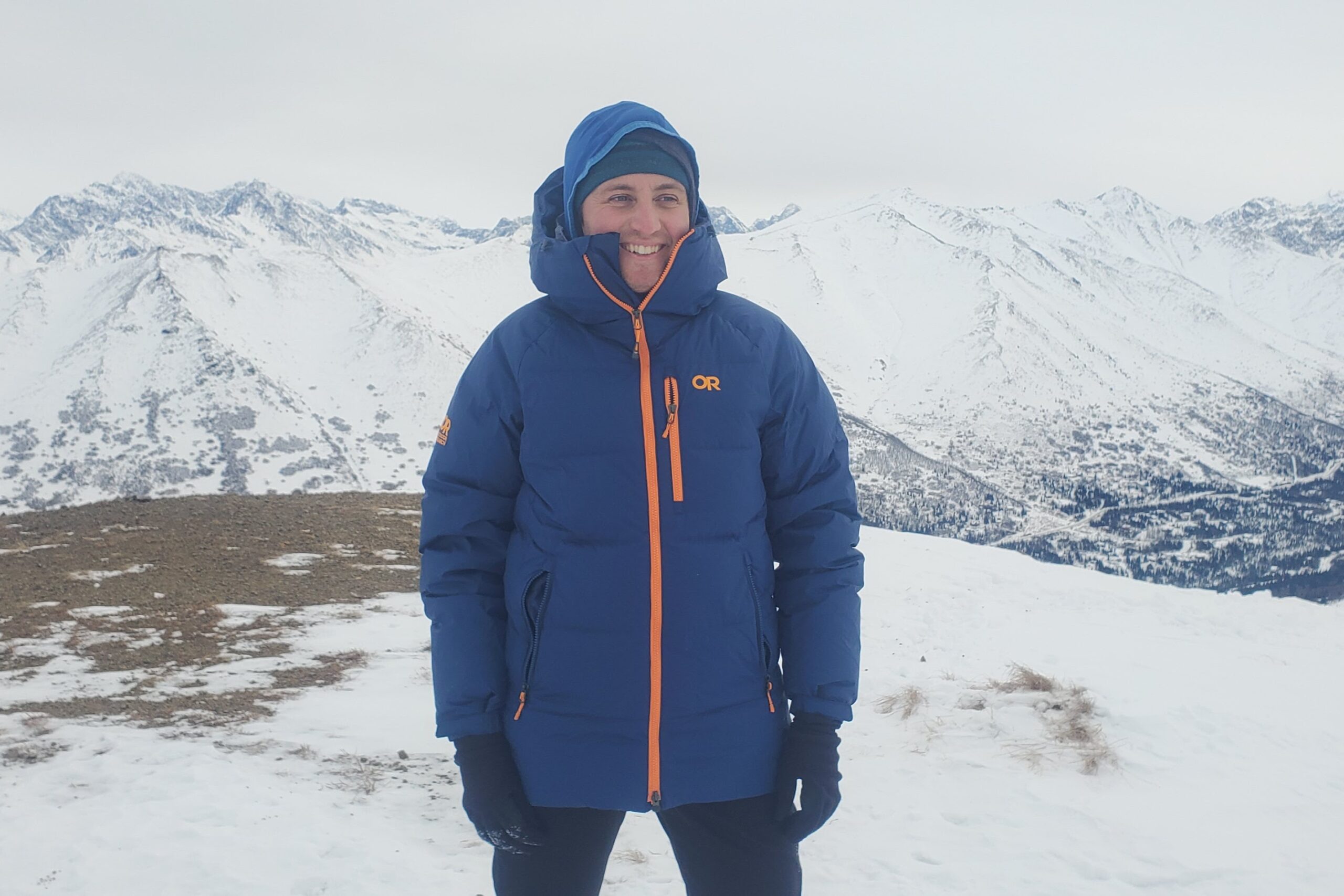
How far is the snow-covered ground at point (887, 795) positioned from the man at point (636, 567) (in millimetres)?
2716

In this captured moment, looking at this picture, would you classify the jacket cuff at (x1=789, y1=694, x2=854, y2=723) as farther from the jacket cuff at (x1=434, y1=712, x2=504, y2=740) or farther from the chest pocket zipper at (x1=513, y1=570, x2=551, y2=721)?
the jacket cuff at (x1=434, y1=712, x2=504, y2=740)

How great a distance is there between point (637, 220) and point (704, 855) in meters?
2.57

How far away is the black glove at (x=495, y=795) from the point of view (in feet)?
9.43

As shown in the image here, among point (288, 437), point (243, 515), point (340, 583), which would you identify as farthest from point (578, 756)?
point (288, 437)

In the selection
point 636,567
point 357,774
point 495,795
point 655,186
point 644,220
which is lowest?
point 357,774

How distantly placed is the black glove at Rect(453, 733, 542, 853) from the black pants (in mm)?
96

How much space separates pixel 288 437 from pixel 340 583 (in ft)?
583

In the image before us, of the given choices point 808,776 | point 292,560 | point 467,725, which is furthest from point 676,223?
point 292,560

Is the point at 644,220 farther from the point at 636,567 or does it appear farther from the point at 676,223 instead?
the point at 636,567

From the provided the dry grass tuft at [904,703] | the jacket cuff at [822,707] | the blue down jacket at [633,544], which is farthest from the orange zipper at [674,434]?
the dry grass tuft at [904,703]

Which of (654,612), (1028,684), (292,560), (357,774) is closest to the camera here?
(654,612)

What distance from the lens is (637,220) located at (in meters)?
3.10

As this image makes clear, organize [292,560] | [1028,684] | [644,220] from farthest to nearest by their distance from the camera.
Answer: [292,560]
[1028,684]
[644,220]

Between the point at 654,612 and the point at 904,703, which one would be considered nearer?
the point at 654,612
